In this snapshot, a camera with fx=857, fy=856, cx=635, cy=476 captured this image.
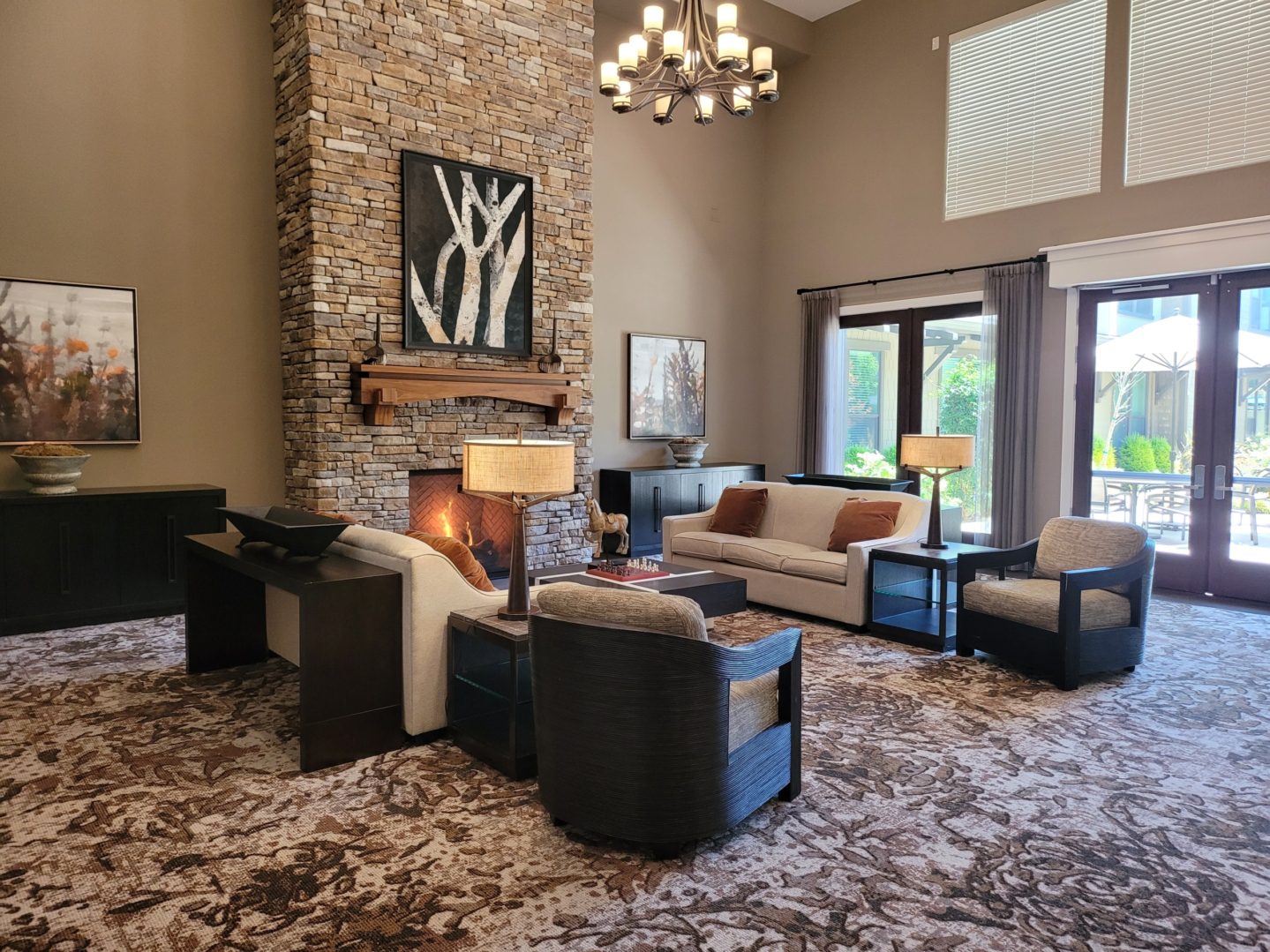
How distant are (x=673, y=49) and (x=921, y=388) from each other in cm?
513

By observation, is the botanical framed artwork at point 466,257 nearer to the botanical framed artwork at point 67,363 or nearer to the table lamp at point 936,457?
the botanical framed artwork at point 67,363

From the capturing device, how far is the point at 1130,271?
684 centimetres

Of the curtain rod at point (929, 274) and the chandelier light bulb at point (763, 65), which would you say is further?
the curtain rod at point (929, 274)

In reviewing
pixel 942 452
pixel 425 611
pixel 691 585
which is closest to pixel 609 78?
pixel 691 585

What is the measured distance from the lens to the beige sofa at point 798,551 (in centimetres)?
556

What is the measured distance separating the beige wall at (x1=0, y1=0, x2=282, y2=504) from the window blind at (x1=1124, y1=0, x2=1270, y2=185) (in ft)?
22.5

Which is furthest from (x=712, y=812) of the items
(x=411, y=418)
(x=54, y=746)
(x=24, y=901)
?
(x=411, y=418)

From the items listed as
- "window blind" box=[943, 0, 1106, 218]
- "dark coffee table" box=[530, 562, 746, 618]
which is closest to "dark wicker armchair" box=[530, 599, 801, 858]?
"dark coffee table" box=[530, 562, 746, 618]

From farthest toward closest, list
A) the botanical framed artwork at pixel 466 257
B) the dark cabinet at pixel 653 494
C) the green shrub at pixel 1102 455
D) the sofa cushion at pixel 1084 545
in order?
the dark cabinet at pixel 653 494 → the green shrub at pixel 1102 455 → the botanical framed artwork at pixel 466 257 → the sofa cushion at pixel 1084 545

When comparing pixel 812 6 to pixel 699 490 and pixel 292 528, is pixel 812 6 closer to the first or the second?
pixel 699 490

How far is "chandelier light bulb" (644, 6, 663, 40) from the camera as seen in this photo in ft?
15.7

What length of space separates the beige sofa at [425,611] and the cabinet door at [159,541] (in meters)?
2.76

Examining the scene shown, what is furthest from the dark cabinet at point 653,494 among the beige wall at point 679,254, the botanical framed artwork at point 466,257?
the botanical framed artwork at point 466,257

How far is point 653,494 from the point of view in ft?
27.2
